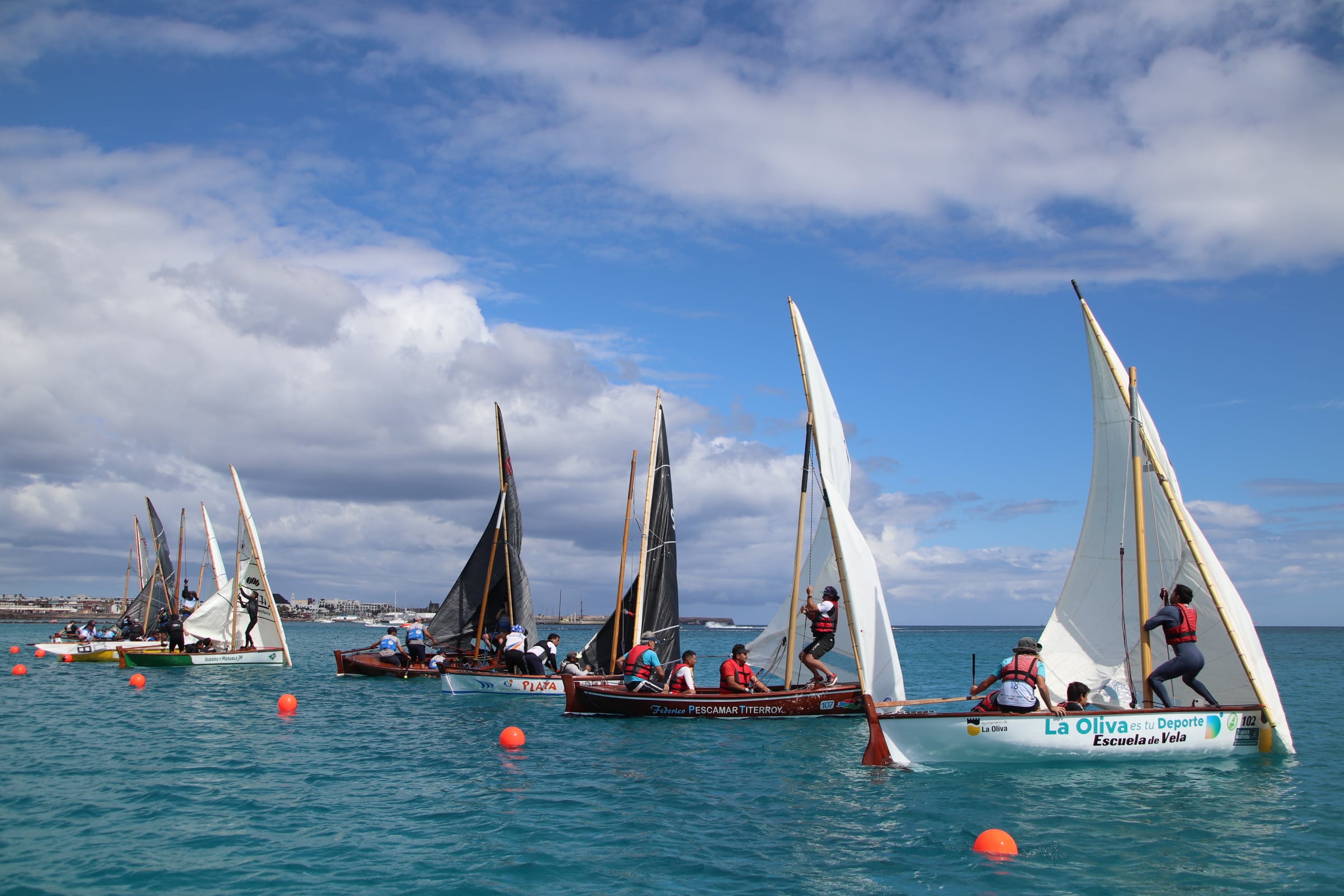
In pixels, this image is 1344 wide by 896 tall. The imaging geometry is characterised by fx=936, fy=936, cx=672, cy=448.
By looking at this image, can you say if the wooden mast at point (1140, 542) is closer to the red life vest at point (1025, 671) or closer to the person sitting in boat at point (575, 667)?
the red life vest at point (1025, 671)

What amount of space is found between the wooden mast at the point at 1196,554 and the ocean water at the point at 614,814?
1.48 meters

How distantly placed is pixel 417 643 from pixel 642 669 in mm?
14484

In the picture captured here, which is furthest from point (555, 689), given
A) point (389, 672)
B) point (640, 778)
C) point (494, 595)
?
point (640, 778)

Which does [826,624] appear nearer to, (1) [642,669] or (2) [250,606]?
(1) [642,669]

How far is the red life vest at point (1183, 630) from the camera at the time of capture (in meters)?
16.8

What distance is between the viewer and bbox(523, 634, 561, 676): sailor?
3139cm

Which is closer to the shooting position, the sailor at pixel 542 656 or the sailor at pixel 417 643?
the sailor at pixel 542 656

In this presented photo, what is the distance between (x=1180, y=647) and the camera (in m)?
16.8

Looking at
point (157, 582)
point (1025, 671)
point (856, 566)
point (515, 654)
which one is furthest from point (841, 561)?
point (157, 582)

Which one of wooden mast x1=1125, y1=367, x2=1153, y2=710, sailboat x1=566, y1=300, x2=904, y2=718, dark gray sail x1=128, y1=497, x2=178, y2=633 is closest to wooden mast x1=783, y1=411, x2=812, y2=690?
sailboat x1=566, y1=300, x2=904, y2=718

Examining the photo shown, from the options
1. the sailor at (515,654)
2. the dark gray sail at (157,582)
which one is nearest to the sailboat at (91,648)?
the dark gray sail at (157,582)

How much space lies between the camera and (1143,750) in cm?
1627

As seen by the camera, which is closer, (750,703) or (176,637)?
(750,703)

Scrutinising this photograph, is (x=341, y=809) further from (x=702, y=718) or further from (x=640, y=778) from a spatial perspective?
(x=702, y=718)
